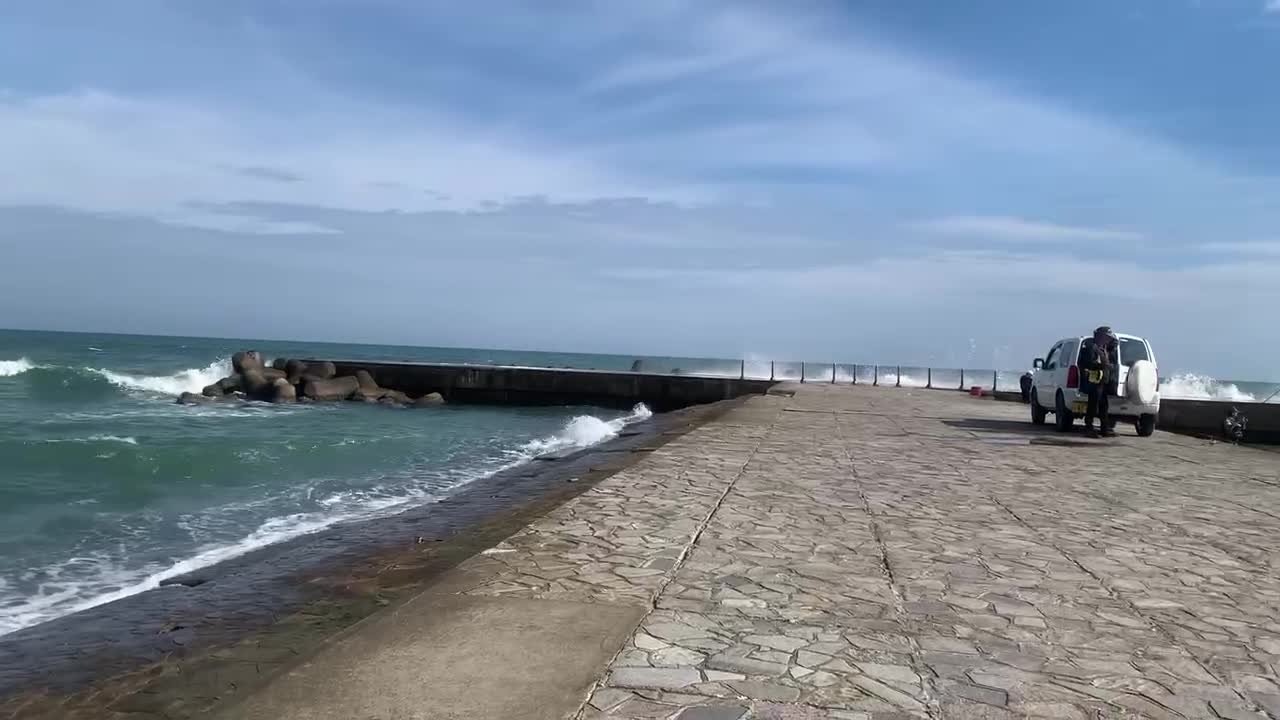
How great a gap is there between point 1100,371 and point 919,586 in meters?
11.3

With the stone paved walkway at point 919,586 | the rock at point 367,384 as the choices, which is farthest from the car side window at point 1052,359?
the rock at point 367,384

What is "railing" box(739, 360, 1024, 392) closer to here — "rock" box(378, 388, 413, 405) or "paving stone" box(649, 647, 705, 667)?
"rock" box(378, 388, 413, 405)

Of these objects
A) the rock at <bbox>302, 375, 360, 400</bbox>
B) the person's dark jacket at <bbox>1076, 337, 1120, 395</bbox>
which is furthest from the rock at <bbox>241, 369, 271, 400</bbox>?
the person's dark jacket at <bbox>1076, 337, 1120, 395</bbox>

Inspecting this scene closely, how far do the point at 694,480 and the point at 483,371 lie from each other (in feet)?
106

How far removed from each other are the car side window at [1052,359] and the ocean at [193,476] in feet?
31.5

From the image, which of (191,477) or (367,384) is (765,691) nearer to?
(191,477)

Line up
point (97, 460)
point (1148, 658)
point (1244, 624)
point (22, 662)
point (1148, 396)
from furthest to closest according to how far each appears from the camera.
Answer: point (97, 460), point (1148, 396), point (22, 662), point (1244, 624), point (1148, 658)

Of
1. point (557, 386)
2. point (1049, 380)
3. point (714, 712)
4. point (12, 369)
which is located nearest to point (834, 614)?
point (714, 712)

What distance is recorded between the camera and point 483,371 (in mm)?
41000

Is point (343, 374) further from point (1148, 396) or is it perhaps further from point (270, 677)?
point (270, 677)

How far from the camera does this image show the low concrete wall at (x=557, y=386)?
37.9 metres

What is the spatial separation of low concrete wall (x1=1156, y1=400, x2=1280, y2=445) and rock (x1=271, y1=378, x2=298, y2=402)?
99.7 ft

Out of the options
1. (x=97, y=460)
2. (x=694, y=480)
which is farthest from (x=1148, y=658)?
(x=97, y=460)

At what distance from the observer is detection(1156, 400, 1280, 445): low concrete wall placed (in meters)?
23.1
